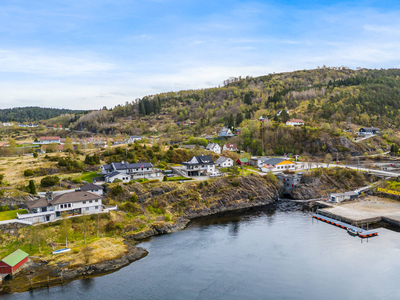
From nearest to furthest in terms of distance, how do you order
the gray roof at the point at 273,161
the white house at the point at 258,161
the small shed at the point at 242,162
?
the gray roof at the point at 273,161 → the white house at the point at 258,161 → the small shed at the point at 242,162

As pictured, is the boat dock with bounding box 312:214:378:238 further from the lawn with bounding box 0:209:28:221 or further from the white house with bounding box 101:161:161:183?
the lawn with bounding box 0:209:28:221

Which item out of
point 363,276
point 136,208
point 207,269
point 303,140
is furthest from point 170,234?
point 303,140

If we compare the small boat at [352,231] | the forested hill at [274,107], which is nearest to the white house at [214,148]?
the forested hill at [274,107]

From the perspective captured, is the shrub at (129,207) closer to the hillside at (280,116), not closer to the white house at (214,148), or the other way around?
the white house at (214,148)

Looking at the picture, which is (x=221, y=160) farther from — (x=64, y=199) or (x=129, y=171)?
(x=64, y=199)

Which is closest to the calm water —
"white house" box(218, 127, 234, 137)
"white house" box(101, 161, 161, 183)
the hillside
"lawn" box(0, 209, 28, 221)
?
"lawn" box(0, 209, 28, 221)
